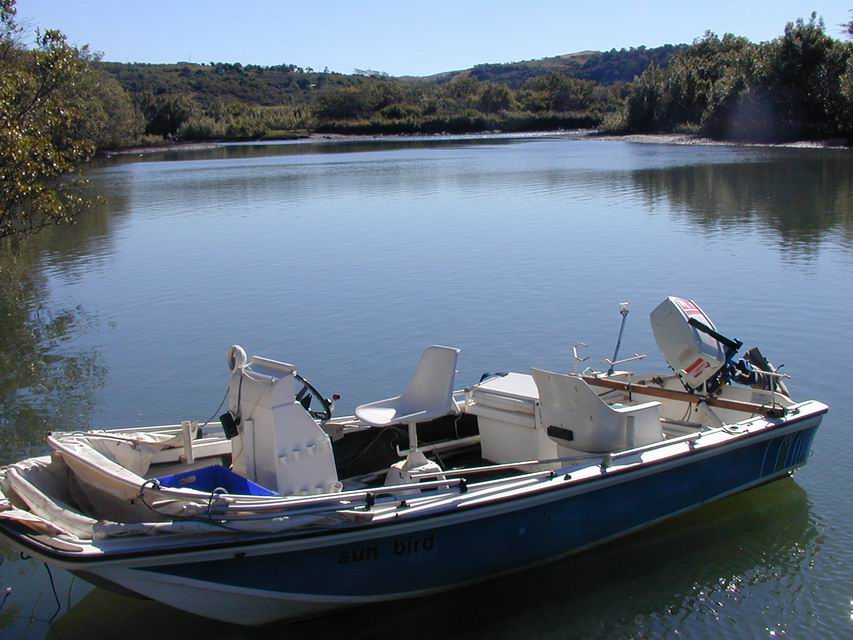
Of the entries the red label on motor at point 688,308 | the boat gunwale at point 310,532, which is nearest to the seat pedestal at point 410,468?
the boat gunwale at point 310,532

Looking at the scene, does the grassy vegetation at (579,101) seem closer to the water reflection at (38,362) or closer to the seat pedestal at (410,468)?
the water reflection at (38,362)

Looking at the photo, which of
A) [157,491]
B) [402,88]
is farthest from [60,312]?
[402,88]

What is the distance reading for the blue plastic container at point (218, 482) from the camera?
6039 millimetres

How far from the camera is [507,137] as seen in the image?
10650 cm

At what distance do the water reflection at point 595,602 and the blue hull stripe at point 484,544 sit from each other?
26cm

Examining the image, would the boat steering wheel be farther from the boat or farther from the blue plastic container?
the blue plastic container

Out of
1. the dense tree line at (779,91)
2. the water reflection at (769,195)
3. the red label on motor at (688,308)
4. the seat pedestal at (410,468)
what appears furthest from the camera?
the dense tree line at (779,91)

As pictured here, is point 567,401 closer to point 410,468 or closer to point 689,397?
point 410,468

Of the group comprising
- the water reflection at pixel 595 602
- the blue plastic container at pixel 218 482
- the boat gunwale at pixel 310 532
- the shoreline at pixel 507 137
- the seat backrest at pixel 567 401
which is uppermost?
the seat backrest at pixel 567 401

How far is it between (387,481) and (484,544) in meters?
1.03

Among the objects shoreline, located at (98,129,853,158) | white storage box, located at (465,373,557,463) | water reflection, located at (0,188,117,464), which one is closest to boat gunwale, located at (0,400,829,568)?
white storage box, located at (465,373,557,463)

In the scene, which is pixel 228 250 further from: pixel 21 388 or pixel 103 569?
pixel 103 569

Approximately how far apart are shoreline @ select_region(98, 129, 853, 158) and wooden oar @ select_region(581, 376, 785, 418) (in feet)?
173

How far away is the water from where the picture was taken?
665 centimetres
